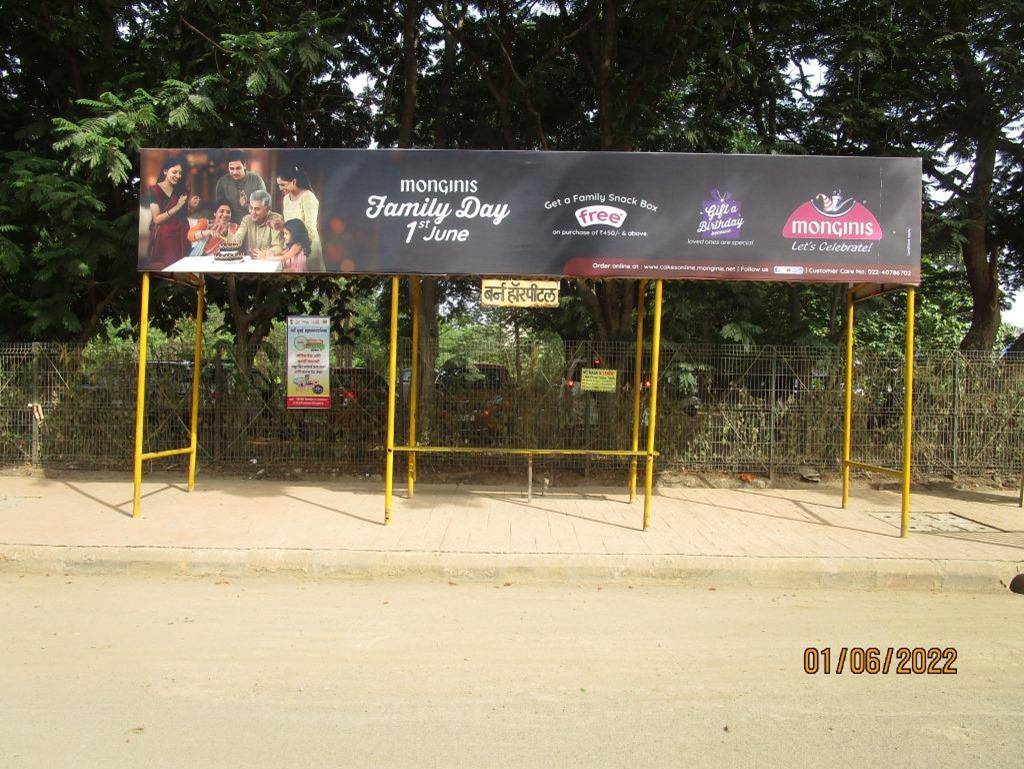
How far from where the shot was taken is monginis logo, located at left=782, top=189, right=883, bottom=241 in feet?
26.1

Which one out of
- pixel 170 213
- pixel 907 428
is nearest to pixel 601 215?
pixel 907 428

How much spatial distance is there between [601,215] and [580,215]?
23 centimetres

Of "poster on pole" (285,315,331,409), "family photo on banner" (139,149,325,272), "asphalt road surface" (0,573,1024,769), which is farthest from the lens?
"poster on pole" (285,315,331,409)

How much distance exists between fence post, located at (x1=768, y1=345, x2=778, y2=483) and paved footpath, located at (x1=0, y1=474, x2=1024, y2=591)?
930 mm

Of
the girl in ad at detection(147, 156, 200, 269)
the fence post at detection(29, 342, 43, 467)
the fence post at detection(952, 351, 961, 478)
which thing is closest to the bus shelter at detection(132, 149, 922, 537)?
the girl in ad at detection(147, 156, 200, 269)

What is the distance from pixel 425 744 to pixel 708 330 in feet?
32.5

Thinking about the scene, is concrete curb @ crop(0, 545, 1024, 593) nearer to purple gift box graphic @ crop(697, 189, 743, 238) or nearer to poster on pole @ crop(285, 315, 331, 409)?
poster on pole @ crop(285, 315, 331, 409)

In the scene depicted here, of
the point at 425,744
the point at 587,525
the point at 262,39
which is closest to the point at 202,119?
the point at 262,39

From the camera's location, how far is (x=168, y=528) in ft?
25.7

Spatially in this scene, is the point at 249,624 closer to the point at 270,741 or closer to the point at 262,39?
the point at 270,741
